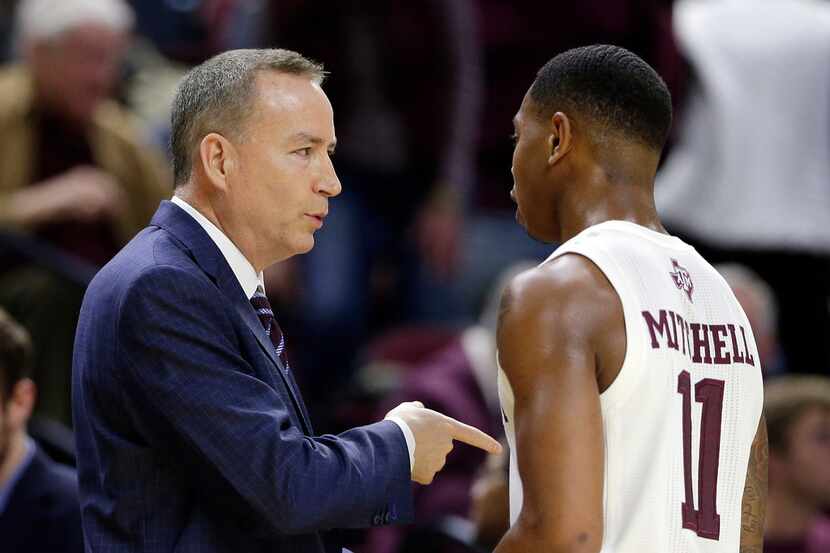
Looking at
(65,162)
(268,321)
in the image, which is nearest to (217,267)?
(268,321)

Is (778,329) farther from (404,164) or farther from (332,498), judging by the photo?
(332,498)

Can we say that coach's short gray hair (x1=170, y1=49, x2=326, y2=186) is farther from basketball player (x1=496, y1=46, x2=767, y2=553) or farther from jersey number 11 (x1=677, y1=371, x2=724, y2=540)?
jersey number 11 (x1=677, y1=371, x2=724, y2=540)

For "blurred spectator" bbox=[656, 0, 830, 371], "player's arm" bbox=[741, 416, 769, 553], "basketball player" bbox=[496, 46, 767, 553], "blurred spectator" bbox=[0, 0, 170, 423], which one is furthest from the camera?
"blurred spectator" bbox=[656, 0, 830, 371]

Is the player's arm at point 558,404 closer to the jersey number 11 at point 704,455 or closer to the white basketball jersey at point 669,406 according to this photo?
the white basketball jersey at point 669,406

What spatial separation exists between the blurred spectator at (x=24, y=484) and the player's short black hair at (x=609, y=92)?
71.8 inches

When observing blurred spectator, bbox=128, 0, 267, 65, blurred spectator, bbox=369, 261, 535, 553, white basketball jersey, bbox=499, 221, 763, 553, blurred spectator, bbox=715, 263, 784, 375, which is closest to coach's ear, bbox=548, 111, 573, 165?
white basketball jersey, bbox=499, 221, 763, 553

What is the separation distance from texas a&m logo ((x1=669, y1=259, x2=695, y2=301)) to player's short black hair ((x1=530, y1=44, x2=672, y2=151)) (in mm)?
257

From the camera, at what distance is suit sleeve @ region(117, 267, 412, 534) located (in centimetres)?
267

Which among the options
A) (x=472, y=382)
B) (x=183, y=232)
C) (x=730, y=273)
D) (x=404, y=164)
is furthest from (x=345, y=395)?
(x=183, y=232)

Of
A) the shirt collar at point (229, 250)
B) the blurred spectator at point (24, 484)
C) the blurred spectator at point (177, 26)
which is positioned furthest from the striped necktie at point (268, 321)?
the blurred spectator at point (177, 26)

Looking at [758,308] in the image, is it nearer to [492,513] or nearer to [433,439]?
[492,513]

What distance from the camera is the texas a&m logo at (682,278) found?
2949 mm

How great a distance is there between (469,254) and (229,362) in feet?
13.3

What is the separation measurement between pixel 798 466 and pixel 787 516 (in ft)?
0.58
